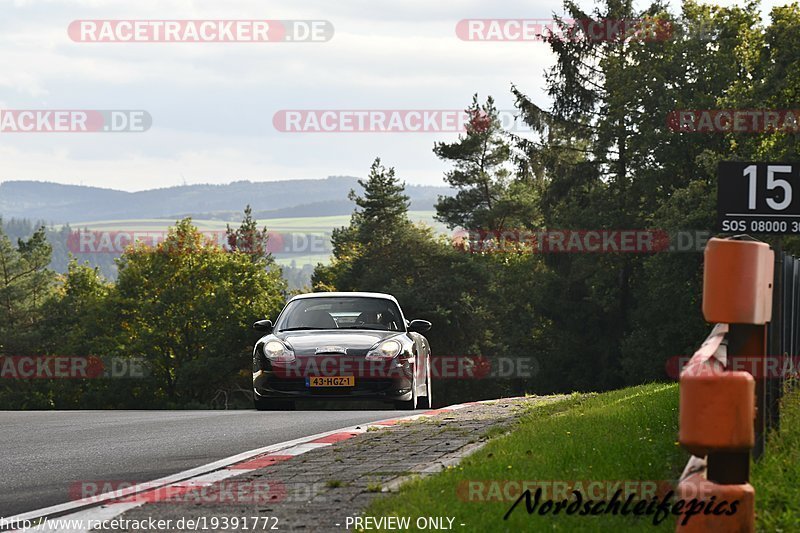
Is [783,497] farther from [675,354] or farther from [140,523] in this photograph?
[675,354]

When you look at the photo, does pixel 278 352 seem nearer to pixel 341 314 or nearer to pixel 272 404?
pixel 272 404

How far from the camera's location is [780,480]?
6328 millimetres

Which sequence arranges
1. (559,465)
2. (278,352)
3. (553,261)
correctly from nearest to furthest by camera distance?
(559,465) → (278,352) → (553,261)

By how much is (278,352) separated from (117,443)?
3.81 meters

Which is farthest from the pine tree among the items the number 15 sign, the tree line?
the number 15 sign

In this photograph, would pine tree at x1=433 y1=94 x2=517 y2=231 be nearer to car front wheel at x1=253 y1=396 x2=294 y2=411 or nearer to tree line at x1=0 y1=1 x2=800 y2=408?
tree line at x1=0 y1=1 x2=800 y2=408

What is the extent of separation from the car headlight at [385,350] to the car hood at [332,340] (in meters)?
0.08

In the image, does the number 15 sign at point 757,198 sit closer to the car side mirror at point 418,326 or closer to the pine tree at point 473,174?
the car side mirror at point 418,326

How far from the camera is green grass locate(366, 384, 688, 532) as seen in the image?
5.88 metres

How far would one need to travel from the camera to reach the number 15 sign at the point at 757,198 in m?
8.73

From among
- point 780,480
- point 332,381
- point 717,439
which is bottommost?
point 332,381

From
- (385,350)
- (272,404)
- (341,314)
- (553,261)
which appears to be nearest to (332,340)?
(385,350)

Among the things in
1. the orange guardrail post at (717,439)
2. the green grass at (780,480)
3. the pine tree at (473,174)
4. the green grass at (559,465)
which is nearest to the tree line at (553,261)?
the pine tree at (473,174)

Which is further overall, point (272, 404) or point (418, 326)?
point (418, 326)
